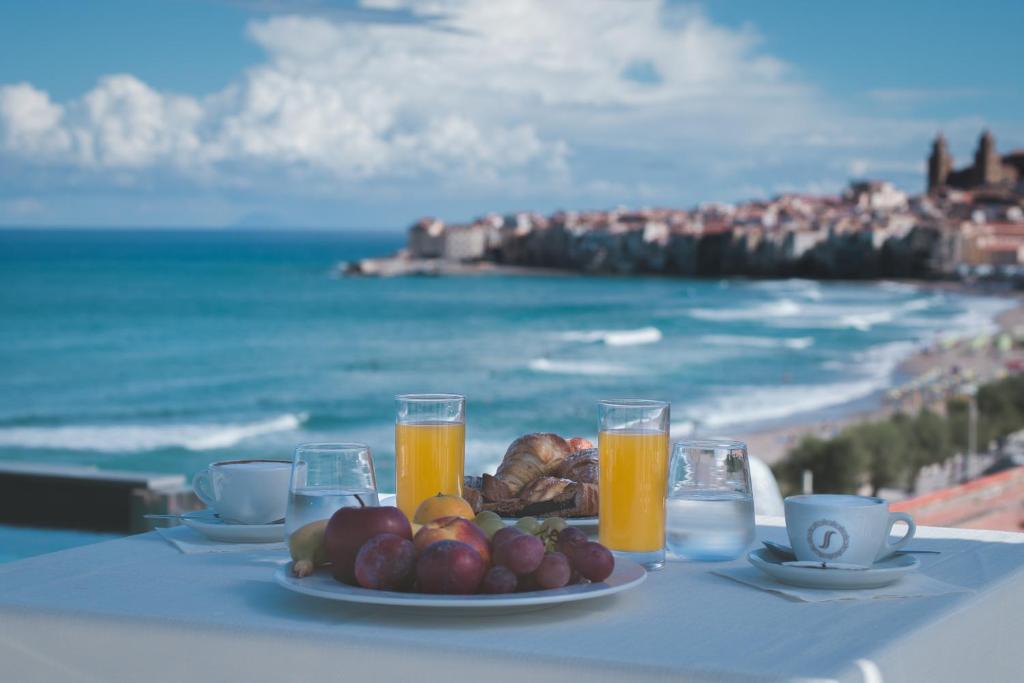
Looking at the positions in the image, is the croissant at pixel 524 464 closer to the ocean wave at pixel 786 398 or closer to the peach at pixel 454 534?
the peach at pixel 454 534

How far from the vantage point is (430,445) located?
1701 millimetres

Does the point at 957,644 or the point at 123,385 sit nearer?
the point at 957,644

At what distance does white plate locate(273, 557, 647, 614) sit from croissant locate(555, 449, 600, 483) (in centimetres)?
40

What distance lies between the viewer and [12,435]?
24.2 metres

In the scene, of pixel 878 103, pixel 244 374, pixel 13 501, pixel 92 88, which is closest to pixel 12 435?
pixel 244 374

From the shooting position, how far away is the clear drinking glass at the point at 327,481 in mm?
1496

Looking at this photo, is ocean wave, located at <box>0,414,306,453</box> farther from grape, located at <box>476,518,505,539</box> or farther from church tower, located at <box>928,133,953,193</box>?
church tower, located at <box>928,133,953,193</box>

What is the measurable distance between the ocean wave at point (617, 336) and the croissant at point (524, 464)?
118 ft

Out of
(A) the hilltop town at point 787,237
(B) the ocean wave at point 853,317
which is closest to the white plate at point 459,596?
(B) the ocean wave at point 853,317

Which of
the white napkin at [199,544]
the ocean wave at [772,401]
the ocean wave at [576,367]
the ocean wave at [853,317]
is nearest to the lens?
the white napkin at [199,544]

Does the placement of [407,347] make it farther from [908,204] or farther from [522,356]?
[908,204]

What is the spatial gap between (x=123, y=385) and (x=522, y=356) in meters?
10.1

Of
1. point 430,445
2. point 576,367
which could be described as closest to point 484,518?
point 430,445

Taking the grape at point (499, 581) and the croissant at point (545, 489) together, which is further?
the croissant at point (545, 489)
